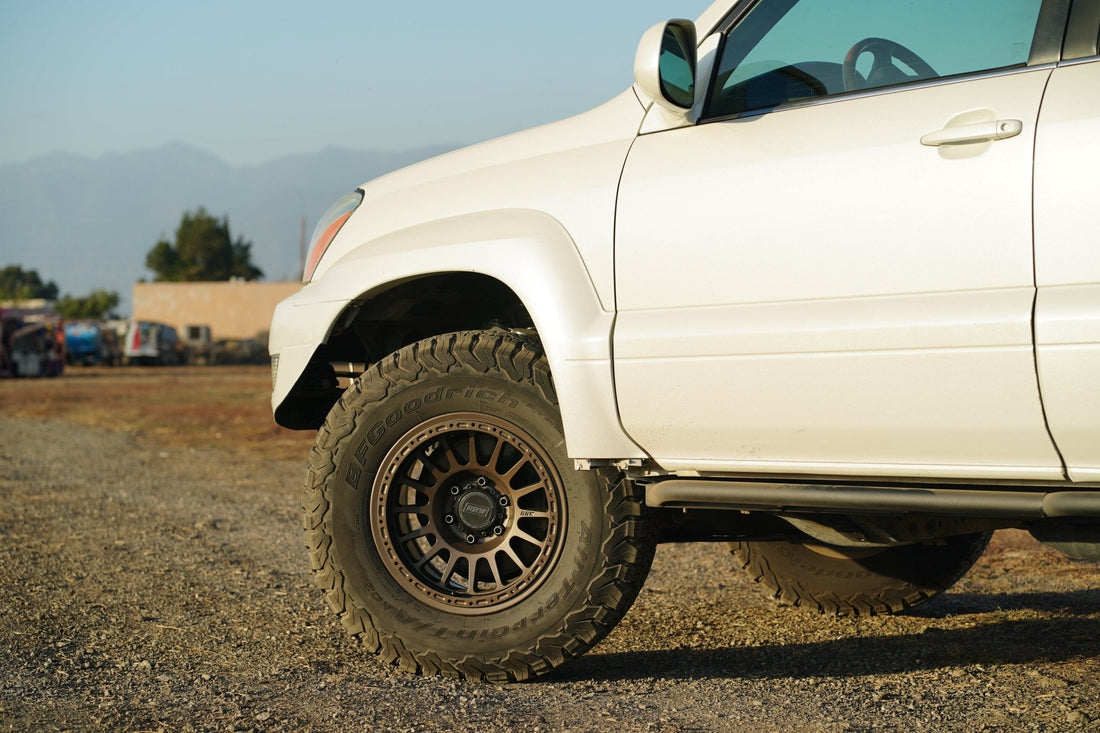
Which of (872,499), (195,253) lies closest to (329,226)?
Answer: (872,499)

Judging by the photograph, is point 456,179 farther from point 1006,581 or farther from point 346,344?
point 1006,581

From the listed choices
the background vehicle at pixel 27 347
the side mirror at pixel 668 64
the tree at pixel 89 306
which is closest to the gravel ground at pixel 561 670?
the side mirror at pixel 668 64

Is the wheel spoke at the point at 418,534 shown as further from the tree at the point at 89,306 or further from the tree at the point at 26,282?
the tree at the point at 26,282

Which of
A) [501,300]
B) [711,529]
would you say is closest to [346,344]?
[501,300]

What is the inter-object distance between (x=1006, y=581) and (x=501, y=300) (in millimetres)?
2876

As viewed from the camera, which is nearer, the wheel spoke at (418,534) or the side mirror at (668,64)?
the side mirror at (668,64)

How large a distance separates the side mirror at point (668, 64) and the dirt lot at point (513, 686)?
1674 mm

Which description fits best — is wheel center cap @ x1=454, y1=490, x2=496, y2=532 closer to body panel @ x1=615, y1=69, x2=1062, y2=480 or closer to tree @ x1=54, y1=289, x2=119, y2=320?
body panel @ x1=615, y1=69, x2=1062, y2=480

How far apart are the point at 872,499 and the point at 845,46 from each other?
127 centimetres

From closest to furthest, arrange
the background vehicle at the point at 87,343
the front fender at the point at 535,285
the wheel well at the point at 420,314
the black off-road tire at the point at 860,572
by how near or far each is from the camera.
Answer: the front fender at the point at 535,285 → the wheel well at the point at 420,314 → the black off-road tire at the point at 860,572 → the background vehicle at the point at 87,343

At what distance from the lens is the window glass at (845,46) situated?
2975 mm

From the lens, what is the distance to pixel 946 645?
3967 millimetres

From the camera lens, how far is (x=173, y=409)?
19.3 meters

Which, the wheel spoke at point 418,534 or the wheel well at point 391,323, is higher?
the wheel well at point 391,323
